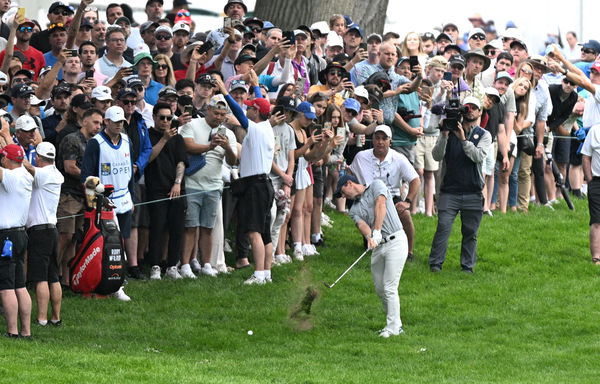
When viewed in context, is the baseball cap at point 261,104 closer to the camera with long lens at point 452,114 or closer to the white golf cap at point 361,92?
the white golf cap at point 361,92

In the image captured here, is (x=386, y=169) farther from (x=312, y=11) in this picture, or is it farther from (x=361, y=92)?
(x=312, y=11)

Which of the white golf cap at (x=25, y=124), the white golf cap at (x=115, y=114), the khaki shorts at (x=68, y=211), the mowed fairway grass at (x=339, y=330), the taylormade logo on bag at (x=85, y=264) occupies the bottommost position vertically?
the mowed fairway grass at (x=339, y=330)

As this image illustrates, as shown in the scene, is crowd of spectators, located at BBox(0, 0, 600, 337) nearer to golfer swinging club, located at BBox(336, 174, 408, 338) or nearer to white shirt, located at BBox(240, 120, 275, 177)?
white shirt, located at BBox(240, 120, 275, 177)

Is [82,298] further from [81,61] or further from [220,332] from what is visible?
[81,61]

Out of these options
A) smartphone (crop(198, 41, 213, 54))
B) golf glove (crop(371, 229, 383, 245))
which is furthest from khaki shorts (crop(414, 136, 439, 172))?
golf glove (crop(371, 229, 383, 245))

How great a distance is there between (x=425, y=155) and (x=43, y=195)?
8.34 metres

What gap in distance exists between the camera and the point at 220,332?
15758 millimetres

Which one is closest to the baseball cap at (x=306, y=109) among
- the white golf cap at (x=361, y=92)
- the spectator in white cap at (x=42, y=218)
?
the white golf cap at (x=361, y=92)

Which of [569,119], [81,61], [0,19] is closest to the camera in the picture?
[81,61]

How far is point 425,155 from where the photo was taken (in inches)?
858

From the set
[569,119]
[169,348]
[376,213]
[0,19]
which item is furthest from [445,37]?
[169,348]

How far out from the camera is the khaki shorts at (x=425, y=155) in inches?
854

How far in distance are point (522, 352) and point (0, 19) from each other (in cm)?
915

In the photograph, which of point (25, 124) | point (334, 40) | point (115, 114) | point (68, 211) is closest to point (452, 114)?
point (334, 40)
